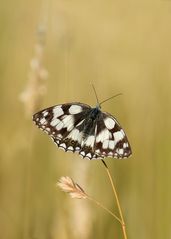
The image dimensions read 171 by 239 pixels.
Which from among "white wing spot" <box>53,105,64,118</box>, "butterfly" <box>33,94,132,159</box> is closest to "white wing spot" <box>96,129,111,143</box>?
"butterfly" <box>33,94,132,159</box>

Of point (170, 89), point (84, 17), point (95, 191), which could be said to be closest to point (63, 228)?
point (95, 191)

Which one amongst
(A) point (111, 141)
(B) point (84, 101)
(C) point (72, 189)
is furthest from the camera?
(B) point (84, 101)

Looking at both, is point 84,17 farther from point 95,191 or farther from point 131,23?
point 95,191

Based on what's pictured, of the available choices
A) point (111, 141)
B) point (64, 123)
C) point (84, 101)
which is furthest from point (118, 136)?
point (84, 101)

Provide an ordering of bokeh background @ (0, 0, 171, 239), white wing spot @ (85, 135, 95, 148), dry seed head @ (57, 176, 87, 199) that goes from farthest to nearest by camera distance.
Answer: bokeh background @ (0, 0, 171, 239) → white wing spot @ (85, 135, 95, 148) → dry seed head @ (57, 176, 87, 199)

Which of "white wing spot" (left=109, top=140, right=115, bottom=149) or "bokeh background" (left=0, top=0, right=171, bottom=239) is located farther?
"bokeh background" (left=0, top=0, right=171, bottom=239)

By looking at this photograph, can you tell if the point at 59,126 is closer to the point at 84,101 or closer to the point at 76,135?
the point at 76,135

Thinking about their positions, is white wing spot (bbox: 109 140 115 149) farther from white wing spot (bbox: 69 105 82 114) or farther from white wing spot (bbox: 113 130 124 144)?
white wing spot (bbox: 69 105 82 114)
